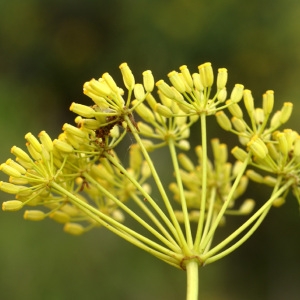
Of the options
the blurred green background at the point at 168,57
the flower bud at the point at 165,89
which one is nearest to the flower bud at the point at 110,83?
the flower bud at the point at 165,89

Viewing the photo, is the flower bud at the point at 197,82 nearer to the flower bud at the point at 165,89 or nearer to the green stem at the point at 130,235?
the flower bud at the point at 165,89

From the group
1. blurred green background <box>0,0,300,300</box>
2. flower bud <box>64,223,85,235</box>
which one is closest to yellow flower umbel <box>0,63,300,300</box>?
flower bud <box>64,223,85,235</box>

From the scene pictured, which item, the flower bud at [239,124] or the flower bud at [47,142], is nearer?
the flower bud at [47,142]

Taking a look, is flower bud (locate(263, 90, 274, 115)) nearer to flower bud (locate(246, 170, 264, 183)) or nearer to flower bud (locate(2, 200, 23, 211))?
flower bud (locate(246, 170, 264, 183))

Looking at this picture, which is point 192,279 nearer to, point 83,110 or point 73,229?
point 83,110

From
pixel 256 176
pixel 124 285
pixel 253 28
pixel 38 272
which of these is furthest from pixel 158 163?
pixel 256 176

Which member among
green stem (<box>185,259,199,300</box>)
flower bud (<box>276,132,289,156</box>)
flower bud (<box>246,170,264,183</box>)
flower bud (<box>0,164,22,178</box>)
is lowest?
green stem (<box>185,259,199,300</box>)

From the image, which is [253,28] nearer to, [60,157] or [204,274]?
[204,274]
